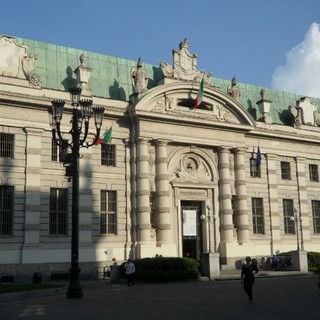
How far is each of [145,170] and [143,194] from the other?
1.88 meters

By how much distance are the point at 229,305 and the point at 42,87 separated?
23372mm

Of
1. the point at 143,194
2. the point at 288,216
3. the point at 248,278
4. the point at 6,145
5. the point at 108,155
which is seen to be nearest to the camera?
the point at 248,278

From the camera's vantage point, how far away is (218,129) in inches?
1629

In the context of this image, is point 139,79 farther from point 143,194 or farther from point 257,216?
point 257,216

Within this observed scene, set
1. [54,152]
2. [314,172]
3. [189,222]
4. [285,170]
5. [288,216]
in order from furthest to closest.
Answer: [314,172] < [285,170] < [288,216] < [189,222] < [54,152]

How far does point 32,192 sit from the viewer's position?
33469 millimetres

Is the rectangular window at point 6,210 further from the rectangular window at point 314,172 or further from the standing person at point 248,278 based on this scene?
the rectangular window at point 314,172

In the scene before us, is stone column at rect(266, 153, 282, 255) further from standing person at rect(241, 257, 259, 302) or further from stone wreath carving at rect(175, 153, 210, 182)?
standing person at rect(241, 257, 259, 302)

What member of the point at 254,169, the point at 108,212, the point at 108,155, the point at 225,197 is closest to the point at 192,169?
the point at 225,197

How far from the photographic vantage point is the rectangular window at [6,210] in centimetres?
3259

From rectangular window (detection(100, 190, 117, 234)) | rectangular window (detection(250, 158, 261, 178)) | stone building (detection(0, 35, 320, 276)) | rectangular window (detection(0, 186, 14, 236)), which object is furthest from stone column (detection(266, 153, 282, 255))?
rectangular window (detection(0, 186, 14, 236))

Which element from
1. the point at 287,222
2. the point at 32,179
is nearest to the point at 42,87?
the point at 32,179

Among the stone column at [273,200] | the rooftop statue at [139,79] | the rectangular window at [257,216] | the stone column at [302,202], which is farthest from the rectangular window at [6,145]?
the stone column at [302,202]

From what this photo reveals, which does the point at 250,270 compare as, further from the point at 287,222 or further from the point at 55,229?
the point at 287,222
